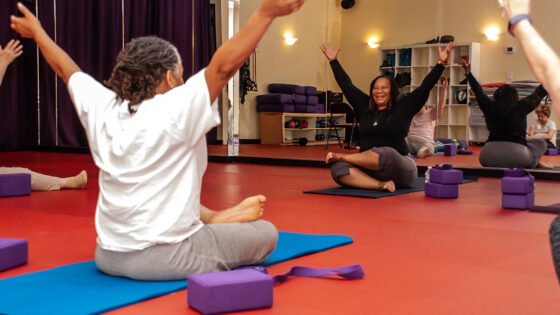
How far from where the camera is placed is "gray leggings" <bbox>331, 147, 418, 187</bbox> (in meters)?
4.82

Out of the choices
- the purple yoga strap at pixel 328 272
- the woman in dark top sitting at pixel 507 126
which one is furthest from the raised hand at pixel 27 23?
the woman in dark top sitting at pixel 507 126

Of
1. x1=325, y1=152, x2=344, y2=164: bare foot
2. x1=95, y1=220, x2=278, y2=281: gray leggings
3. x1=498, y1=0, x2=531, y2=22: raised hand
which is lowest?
x1=95, y1=220, x2=278, y2=281: gray leggings

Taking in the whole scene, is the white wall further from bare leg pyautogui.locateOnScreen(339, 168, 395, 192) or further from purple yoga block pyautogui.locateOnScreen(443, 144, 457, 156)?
bare leg pyautogui.locateOnScreen(339, 168, 395, 192)

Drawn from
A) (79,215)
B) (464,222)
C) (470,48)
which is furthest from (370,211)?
(470,48)

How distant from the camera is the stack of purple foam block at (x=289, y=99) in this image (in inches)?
440

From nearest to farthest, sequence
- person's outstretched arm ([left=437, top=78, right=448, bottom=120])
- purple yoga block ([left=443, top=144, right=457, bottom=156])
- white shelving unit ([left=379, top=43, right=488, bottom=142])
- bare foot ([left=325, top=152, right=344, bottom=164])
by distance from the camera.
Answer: bare foot ([left=325, top=152, right=344, bottom=164])
person's outstretched arm ([left=437, top=78, right=448, bottom=120])
purple yoga block ([left=443, top=144, right=457, bottom=156])
white shelving unit ([left=379, top=43, right=488, bottom=142])

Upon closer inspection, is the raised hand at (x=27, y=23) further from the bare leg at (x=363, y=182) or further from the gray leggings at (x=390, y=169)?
the bare leg at (x=363, y=182)

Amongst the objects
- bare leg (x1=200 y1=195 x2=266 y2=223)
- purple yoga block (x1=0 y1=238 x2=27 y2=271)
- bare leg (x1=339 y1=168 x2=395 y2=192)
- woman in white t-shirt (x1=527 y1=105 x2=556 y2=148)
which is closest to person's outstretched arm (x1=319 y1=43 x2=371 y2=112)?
bare leg (x1=339 y1=168 x2=395 y2=192)

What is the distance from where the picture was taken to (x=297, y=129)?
1153 centimetres

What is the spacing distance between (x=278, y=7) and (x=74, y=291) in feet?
3.66

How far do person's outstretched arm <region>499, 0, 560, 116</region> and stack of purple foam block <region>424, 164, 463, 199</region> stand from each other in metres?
3.37

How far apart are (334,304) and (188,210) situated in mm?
560

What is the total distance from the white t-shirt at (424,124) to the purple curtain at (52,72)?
3505 mm

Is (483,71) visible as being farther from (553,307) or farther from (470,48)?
(553,307)
